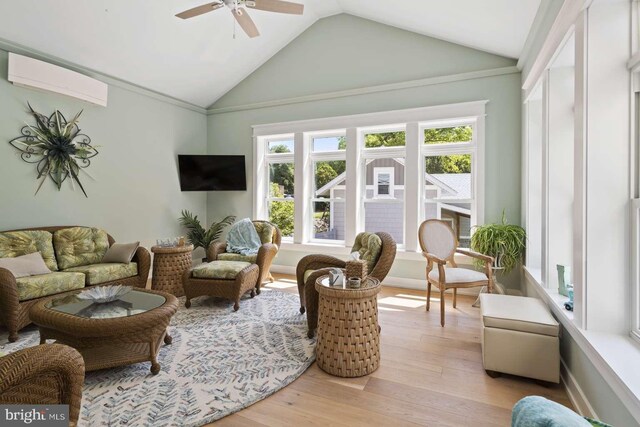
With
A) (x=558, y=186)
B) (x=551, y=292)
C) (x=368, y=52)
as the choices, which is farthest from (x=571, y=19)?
(x=368, y=52)

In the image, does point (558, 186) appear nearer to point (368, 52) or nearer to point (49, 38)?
point (368, 52)

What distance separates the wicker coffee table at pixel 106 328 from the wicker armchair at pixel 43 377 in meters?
0.61

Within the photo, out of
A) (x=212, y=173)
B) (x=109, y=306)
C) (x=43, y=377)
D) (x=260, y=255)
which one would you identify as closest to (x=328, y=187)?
(x=260, y=255)

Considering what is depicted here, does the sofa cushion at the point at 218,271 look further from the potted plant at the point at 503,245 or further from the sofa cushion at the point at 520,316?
the potted plant at the point at 503,245

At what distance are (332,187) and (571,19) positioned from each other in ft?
11.1

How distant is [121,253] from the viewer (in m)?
3.60

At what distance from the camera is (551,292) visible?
2494 mm

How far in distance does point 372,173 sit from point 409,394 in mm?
3236

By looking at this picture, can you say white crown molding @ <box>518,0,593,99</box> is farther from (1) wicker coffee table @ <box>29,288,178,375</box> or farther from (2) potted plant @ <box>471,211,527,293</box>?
(1) wicker coffee table @ <box>29,288,178,375</box>

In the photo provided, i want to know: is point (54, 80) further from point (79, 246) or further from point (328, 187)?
point (328, 187)

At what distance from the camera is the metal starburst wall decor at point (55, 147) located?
346 centimetres

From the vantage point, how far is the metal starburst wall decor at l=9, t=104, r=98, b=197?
3.46 m

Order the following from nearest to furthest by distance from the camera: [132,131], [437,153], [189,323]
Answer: [189,323] < [437,153] < [132,131]

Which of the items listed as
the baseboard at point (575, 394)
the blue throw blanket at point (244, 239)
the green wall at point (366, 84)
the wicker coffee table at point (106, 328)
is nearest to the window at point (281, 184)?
the green wall at point (366, 84)
